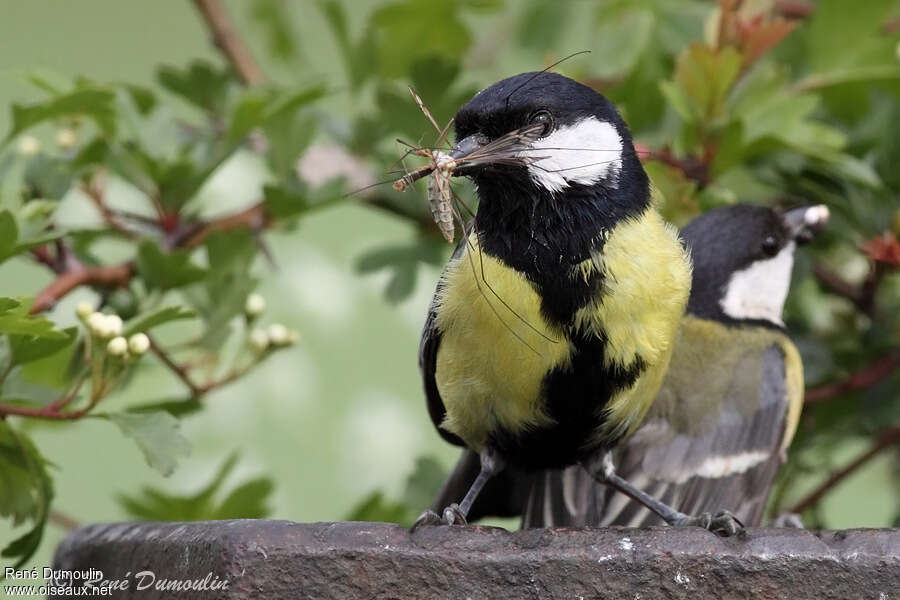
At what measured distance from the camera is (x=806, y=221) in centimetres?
230

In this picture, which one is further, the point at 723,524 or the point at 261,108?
the point at 261,108

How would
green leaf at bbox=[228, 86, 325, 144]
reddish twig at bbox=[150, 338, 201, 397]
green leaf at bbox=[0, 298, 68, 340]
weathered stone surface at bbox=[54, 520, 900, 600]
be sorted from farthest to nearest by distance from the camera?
1. green leaf at bbox=[228, 86, 325, 144]
2. reddish twig at bbox=[150, 338, 201, 397]
3. green leaf at bbox=[0, 298, 68, 340]
4. weathered stone surface at bbox=[54, 520, 900, 600]

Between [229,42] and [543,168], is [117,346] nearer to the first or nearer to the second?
[543,168]

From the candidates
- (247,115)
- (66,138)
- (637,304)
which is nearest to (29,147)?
(66,138)

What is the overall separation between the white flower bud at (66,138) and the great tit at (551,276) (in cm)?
80

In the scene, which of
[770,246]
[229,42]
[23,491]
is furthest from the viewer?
[229,42]

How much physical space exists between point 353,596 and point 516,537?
0.20 m

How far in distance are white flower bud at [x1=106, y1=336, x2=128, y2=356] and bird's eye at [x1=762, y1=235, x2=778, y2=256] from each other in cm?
124

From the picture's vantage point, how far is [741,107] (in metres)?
2.10

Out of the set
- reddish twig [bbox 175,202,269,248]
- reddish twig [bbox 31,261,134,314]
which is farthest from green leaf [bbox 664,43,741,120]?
reddish twig [bbox 31,261,134,314]

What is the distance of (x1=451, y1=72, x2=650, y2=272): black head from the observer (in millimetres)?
1619

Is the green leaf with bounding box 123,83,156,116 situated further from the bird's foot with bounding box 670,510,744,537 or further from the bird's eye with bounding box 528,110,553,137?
the bird's foot with bounding box 670,510,744,537

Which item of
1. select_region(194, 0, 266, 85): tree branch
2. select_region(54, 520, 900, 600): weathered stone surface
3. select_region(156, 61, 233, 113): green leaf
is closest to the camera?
select_region(54, 520, 900, 600): weathered stone surface

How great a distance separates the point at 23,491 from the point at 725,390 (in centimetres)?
122
